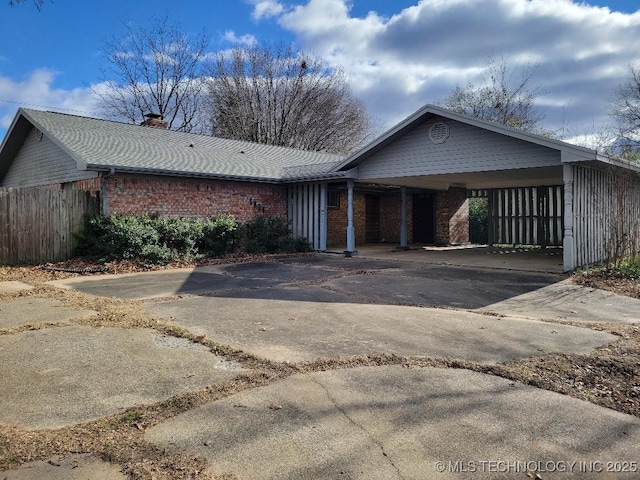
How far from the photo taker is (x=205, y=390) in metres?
3.61

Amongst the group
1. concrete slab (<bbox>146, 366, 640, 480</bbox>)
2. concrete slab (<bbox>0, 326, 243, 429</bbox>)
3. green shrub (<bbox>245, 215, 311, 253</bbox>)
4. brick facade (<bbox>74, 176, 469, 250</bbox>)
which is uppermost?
brick facade (<bbox>74, 176, 469, 250</bbox>)

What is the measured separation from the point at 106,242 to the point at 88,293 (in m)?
3.87

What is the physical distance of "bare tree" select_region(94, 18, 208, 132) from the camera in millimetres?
33000

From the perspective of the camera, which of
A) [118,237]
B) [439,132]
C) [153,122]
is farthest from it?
[153,122]

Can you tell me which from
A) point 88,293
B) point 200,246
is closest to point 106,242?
point 200,246

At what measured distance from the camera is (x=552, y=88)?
2869 centimetres

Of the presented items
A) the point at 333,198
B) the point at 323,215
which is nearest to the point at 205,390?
the point at 323,215

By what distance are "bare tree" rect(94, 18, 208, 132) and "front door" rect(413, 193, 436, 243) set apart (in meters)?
21.9

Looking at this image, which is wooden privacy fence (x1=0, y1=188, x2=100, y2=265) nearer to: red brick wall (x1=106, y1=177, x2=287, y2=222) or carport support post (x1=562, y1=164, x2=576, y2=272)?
red brick wall (x1=106, y1=177, x2=287, y2=222)

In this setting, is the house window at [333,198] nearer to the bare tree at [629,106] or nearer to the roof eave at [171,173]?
the roof eave at [171,173]

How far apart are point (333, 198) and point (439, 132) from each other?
7.06 metres

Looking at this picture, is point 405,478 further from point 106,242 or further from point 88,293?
point 106,242

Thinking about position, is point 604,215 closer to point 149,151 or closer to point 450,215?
point 450,215

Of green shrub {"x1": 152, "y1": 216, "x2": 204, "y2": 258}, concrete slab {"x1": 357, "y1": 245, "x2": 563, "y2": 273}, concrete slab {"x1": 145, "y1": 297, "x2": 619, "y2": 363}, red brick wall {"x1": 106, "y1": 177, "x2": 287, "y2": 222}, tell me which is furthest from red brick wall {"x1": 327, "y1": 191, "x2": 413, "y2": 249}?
concrete slab {"x1": 145, "y1": 297, "x2": 619, "y2": 363}
